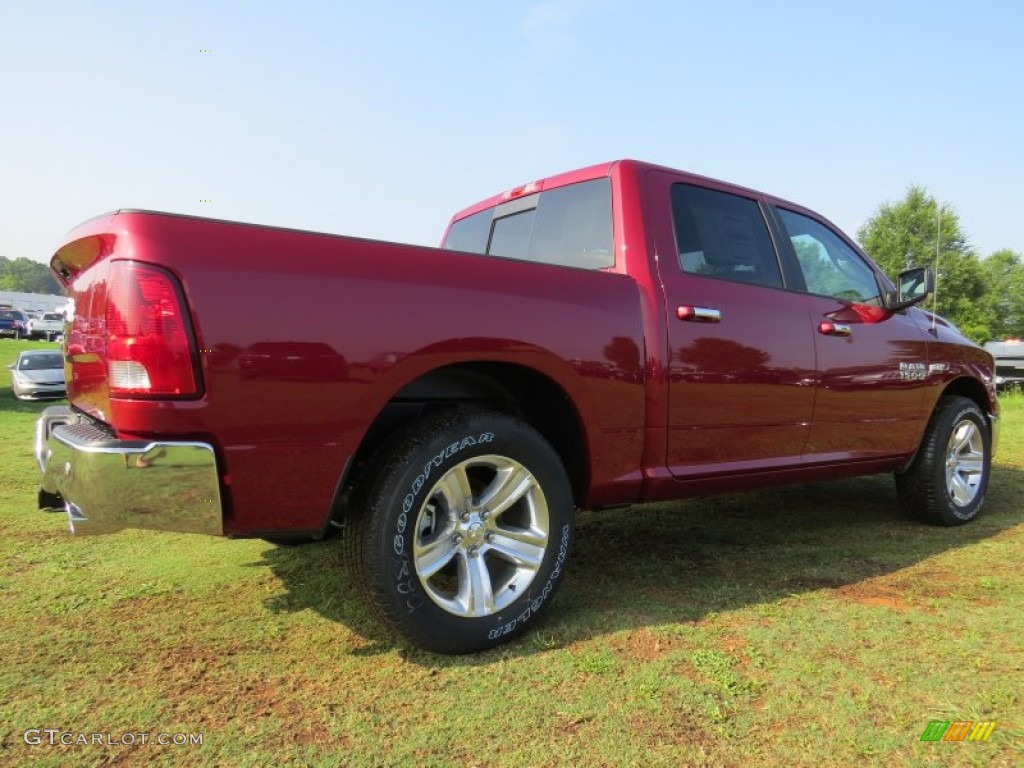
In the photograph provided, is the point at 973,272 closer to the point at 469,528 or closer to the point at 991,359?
the point at 991,359

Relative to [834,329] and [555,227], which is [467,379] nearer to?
[555,227]

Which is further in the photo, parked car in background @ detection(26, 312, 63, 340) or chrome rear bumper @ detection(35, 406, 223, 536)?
parked car in background @ detection(26, 312, 63, 340)

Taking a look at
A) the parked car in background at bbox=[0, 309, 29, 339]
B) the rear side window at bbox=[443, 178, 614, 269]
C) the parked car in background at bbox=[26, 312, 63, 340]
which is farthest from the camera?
the parked car in background at bbox=[26, 312, 63, 340]

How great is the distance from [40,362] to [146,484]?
12654mm

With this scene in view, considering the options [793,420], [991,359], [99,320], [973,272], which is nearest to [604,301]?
[793,420]

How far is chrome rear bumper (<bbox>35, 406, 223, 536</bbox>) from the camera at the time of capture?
1.90m

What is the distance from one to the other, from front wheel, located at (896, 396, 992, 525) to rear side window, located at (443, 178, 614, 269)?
2655 mm

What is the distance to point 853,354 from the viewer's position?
3.70 meters

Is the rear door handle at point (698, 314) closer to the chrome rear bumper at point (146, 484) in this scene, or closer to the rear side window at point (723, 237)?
the rear side window at point (723, 237)

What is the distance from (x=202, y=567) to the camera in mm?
3332

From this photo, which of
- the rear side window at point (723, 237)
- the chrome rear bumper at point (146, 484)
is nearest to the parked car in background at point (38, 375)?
the chrome rear bumper at point (146, 484)

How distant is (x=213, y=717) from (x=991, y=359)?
16.9 feet

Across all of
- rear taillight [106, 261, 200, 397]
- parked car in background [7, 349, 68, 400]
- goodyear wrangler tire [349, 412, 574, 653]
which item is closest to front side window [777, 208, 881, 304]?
goodyear wrangler tire [349, 412, 574, 653]

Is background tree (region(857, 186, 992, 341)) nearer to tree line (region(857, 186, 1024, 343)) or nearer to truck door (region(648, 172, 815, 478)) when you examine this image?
tree line (region(857, 186, 1024, 343))
